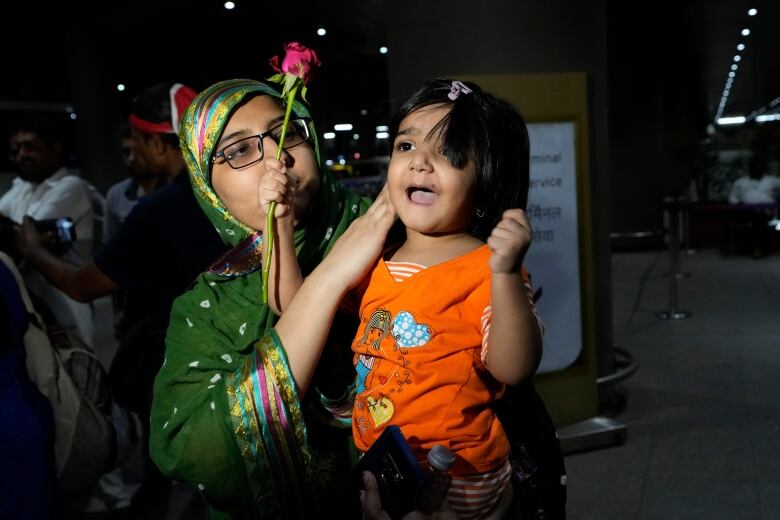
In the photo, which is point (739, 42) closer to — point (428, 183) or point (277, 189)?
point (428, 183)

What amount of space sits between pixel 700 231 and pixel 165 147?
10.7 metres

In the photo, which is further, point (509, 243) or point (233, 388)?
point (233, 388)

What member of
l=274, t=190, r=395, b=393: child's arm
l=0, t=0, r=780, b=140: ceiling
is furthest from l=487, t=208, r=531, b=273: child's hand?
l=0, t=0, r=780, b=140: ceiling

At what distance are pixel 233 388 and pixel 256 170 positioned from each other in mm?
396

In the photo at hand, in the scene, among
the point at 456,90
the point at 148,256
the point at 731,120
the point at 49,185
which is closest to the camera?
the point at 456,90

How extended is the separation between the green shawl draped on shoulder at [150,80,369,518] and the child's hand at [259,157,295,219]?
151 millimetres

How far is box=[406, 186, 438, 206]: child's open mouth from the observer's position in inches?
48.7

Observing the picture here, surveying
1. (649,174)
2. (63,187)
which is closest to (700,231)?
(649,174)

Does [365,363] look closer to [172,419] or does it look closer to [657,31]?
[172,419]

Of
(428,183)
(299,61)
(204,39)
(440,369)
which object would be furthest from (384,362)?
(204,39)

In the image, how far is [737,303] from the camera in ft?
24.8

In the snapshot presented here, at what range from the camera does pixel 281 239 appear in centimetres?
122

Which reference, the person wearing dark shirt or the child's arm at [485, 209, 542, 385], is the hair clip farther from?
the person wearing dark shirt

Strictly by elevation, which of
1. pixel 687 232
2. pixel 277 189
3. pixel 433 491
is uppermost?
pixel 277 189
